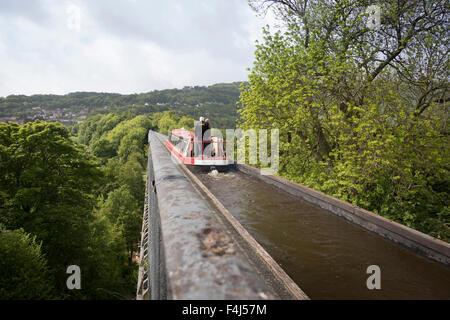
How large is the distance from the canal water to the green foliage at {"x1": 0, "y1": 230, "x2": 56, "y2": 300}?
884cm

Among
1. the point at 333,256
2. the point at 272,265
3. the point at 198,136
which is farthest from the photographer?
the point at 198,136

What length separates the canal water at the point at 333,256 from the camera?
345cm

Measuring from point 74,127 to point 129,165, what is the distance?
115072 millimetres

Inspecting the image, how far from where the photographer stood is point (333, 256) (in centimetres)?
429

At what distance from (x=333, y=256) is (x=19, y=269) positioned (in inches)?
465

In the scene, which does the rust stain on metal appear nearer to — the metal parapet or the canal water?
the metal parapet

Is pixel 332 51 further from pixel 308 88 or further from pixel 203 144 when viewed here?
pixel 203 144

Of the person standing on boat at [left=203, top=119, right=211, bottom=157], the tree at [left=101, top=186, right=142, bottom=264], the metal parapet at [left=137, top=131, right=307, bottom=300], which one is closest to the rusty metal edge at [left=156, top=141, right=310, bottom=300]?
the metal parapet at [left=137, top=131, right=307, bottom=300]

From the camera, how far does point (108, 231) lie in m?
22.2

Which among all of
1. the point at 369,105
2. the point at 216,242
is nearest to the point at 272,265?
the point at 216,242

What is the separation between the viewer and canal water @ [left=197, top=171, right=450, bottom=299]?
11.3ft

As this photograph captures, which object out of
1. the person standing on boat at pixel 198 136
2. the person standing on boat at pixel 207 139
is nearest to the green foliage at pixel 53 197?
the person standing on boat at pixel 198 136

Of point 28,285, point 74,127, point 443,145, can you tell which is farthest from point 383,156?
point 74,127

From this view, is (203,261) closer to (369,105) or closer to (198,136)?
(369,105)
